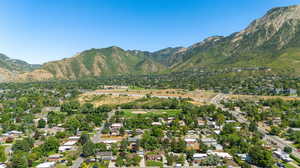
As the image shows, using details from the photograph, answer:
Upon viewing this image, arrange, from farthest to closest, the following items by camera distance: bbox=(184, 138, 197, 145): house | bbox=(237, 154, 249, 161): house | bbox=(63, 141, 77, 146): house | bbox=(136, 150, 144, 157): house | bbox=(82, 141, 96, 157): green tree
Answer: bbox=(184, 138, 197, 145): house
bbox=(63, 141, 77, 146): house
bbox=(136, 150, 144, 157): house
bbox=(82, 141, 96, 157): green tree
bbox=(237, 154, 249, 161): house

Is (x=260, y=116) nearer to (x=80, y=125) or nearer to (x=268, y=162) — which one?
(x=268, y=162)

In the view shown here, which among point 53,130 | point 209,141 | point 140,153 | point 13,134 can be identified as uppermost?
point 209,141

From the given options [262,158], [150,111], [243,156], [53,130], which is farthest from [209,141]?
[53,130]

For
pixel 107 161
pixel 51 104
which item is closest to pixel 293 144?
pixel 107 161

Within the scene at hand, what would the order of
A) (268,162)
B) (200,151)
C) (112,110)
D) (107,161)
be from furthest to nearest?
1. (112,110)
2. (200,151)
3. (107,161)
4. (268,162)

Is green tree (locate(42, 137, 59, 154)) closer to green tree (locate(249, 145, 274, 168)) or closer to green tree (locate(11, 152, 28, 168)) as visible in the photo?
green tree (locate(11, 152, 28, 168))

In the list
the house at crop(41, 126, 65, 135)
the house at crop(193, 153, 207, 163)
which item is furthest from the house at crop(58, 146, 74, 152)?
the house at crop(193, 153, 207, 163)

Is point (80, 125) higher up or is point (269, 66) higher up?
point (269, 66)

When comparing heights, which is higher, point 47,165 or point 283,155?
point 283,155

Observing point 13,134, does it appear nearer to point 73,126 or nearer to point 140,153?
point 73,126

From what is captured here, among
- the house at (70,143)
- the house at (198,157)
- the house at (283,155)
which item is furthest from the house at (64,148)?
the house at (283,155)

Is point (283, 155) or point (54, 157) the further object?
point (283, 155)
